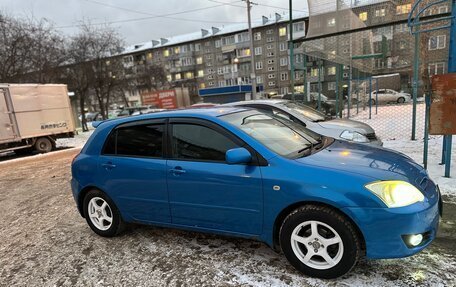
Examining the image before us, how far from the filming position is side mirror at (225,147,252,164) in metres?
2.99

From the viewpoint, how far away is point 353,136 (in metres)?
6.29

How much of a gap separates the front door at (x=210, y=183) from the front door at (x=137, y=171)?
162 mm

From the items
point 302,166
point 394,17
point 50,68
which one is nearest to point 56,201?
point 302,166

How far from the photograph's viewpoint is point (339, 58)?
10062 mm

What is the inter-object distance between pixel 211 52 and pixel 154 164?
226ft

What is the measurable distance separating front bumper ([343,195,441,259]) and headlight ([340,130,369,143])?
3637mm

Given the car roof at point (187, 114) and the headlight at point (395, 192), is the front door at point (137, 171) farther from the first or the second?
the headlight at point (395, 192)

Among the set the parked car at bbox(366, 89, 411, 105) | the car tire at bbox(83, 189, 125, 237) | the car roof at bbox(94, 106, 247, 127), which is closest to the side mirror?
the car roof at bbox(94, 106, 247, 127)

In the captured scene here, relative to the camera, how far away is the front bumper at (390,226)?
2598 mm

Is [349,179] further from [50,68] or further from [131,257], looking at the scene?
[50,68]

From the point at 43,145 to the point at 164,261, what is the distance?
13066 mm

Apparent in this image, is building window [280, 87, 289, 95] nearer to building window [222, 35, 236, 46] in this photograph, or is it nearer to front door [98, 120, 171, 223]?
building window [222, 35, 236, 46]

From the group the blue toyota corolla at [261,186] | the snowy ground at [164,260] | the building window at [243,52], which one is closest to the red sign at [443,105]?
the snowy ground at [164,260]

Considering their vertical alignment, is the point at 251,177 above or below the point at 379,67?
below
